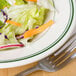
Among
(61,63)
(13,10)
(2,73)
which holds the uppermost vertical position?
(13,10)

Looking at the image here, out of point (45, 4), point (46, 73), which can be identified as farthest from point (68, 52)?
Answer: point (45, 4)

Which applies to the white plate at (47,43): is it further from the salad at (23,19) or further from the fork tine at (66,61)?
the fork tine at (66,61)

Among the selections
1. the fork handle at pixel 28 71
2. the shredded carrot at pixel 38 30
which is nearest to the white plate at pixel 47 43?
the shredded carrot at pixel 38 30

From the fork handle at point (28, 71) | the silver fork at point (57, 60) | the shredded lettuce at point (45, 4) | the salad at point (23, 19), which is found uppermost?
the shredded lettuce at point (45, 4)

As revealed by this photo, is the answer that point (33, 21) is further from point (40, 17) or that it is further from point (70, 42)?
point (70, 42)

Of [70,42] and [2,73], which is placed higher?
[70,42]

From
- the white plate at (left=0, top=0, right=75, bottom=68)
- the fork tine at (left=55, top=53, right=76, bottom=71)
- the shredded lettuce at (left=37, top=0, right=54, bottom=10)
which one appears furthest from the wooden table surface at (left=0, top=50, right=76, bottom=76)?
the shredded lettuce at (left=37, top=0, right=54, bottom=10)

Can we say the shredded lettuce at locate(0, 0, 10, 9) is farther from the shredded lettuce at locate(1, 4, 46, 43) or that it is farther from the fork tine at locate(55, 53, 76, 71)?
the fork tine at locate(55, 53, 76, 71)

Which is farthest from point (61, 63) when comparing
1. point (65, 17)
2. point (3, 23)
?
point (3, 23)
